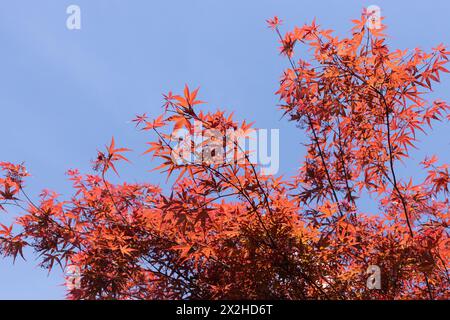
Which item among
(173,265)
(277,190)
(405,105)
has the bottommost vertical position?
(173,265)

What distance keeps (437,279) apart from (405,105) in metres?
1.84

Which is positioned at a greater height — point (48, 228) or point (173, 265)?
point (48, 228)

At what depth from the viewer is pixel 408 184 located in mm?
4844

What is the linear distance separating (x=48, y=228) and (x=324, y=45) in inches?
140

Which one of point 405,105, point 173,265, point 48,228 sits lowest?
point 173,265

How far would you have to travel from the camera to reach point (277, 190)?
15.4ft

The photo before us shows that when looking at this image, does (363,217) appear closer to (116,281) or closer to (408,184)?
Result: (408,184)
